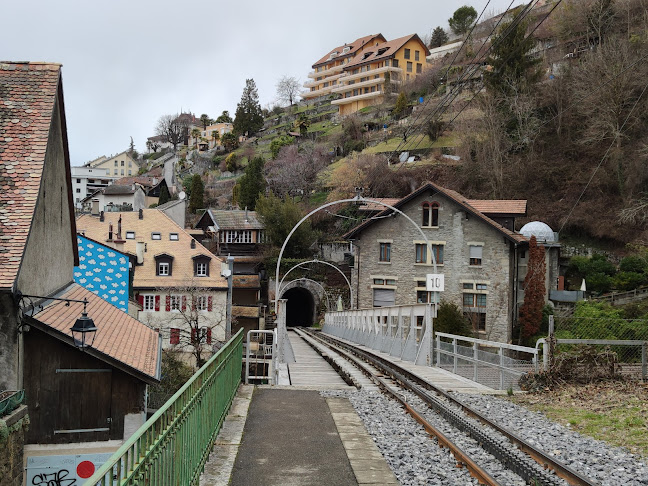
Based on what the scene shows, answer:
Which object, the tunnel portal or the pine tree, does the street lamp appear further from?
the tunnel portal

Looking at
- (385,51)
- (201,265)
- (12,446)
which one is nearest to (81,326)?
(12,446)

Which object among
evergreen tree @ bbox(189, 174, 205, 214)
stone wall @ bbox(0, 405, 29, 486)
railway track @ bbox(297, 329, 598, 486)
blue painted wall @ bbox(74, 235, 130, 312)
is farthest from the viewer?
evergreen tree @ bbox(189, 174, 205, 214)

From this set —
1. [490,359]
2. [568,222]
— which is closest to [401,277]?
[568,222]

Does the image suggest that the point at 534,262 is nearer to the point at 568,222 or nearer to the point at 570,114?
the point at 568,222

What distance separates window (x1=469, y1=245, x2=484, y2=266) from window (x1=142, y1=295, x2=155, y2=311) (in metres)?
21.3

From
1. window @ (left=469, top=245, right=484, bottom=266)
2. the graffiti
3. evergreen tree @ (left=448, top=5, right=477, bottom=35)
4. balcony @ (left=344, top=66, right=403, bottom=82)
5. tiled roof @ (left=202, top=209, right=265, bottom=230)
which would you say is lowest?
the graffiti

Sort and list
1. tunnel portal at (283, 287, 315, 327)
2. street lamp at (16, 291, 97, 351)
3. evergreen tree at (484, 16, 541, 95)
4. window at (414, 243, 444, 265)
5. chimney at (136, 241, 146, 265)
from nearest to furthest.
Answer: street lamp at (16, 291, 97, 351)
window at (414, 243, 444, 265)
chimney at (136, 241, 146, 265)
evergreen tree at (484, 16, 541, 95)
tunnel portal at (283, 287, 315, 327)

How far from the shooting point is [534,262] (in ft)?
140

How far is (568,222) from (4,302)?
44.2m

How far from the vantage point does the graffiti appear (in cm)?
1388

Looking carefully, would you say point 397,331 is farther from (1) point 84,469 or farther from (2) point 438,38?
(2) point 438,38

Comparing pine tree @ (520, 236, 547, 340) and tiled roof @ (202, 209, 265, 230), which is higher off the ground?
tiled roof @ (202, 209, 265, 230)

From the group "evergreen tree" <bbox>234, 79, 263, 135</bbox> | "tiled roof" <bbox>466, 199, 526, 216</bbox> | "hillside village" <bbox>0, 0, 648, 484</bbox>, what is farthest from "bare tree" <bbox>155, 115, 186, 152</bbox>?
"tiled roof" <bbox>466, 199, 526, 216</bbox>

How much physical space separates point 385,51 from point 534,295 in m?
76.6
